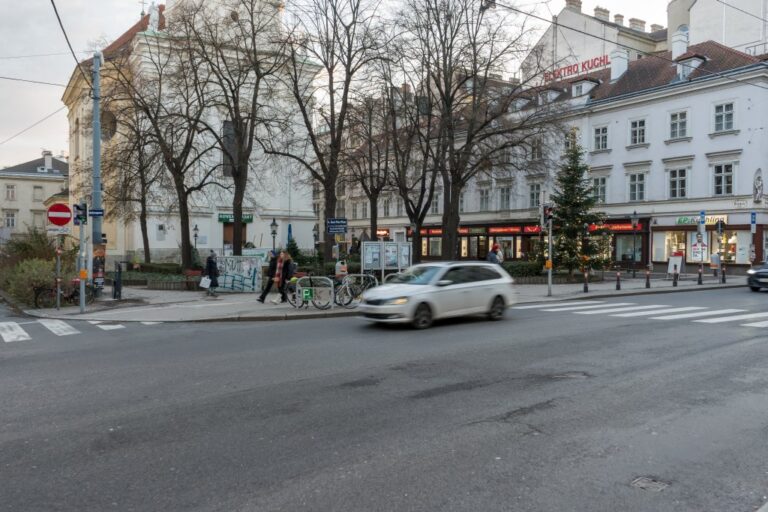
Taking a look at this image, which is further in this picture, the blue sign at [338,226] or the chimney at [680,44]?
the chimney at [680,44]

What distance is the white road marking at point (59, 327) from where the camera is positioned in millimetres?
13239

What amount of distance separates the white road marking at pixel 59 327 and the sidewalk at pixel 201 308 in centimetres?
86

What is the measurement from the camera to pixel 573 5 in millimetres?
54562

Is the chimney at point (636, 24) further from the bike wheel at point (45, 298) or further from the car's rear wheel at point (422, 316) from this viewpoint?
the bike wheel at point (45, 298)

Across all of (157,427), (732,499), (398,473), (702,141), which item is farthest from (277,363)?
(702,141)

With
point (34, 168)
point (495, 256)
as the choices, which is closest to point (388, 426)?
point (495, 256)

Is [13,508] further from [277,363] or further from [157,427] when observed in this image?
[277,363]

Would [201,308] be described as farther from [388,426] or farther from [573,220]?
[573,220]

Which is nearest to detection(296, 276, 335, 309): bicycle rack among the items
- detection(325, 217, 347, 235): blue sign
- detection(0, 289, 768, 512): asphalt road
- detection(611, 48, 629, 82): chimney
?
detection(325, 217, 347, 235): blue sign

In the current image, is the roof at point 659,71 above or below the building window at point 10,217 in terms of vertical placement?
above

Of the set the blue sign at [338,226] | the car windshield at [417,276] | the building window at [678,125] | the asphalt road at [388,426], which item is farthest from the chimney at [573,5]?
the asphalt road at [388,426]

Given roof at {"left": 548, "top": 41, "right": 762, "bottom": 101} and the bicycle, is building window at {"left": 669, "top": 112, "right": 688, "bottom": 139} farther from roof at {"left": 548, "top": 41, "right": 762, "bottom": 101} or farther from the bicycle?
the bicycle

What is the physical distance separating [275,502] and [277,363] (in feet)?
16.0

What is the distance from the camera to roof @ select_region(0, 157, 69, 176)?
87231 millimetres
